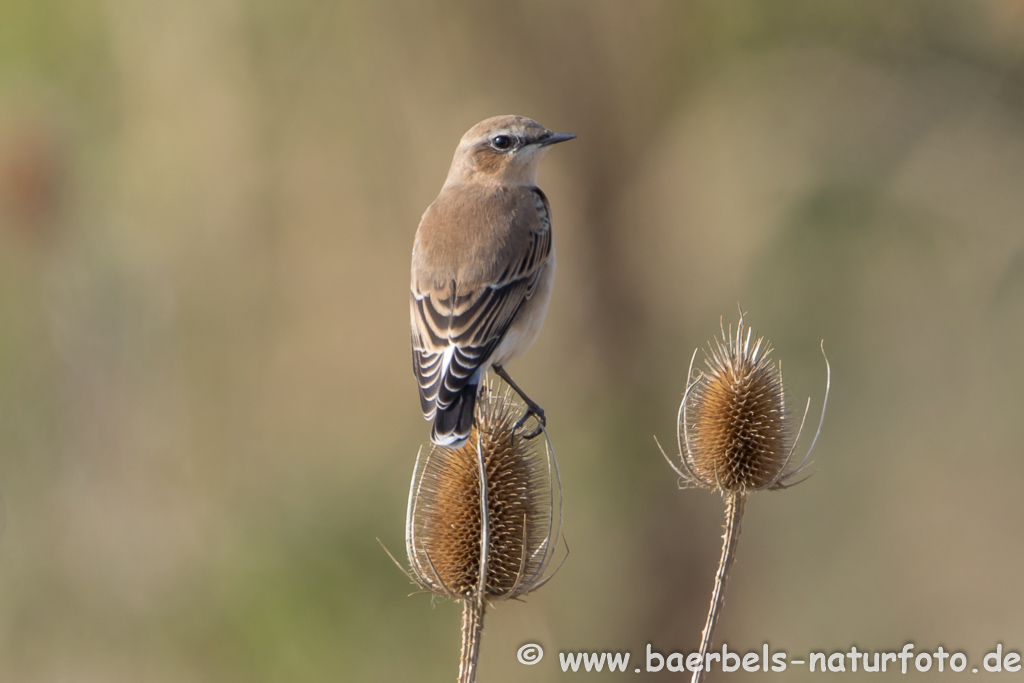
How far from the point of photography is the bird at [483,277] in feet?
13.9

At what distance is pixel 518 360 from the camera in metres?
9.17

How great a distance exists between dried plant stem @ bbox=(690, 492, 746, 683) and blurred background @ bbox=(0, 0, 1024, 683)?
5164mm

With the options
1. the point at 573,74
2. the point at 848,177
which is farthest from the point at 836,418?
the point at 573,74

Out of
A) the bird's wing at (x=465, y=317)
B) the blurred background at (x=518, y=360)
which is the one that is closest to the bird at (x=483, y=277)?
the bird's wing at (x=465, y=317)

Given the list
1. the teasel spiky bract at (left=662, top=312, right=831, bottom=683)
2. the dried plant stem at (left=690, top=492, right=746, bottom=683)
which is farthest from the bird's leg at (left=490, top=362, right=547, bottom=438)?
the dried plant stem at (left=690, top=492, right=746, bottom=683)

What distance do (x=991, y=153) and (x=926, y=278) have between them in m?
1.28

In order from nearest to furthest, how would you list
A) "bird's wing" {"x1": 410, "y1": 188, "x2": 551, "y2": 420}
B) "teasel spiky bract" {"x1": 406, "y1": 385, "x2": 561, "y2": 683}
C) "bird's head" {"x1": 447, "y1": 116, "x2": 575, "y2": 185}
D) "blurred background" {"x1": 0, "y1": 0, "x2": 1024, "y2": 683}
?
"teasel spiky bract" {"x1": 406, "y1": 385, "x2": 561, "y2": 683}, "bird's wing" {"x1": 410, "y1": 188, "x2": 551, "y2": 420}, "bird's head" {"x1": 447, "y1": 116, "x2": 575, "y2": 185}, "blurred background" {"x1": 0, "y1": 0, "x2": 1024, "y2": 683}

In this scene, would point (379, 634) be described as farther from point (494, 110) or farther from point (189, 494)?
point (494, 110)

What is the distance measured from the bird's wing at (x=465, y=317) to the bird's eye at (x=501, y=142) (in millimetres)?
596

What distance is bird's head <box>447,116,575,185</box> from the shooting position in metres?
5.12

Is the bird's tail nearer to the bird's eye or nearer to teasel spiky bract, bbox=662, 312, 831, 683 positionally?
teasel spiky bract, bbox=662, 312, 831, 683

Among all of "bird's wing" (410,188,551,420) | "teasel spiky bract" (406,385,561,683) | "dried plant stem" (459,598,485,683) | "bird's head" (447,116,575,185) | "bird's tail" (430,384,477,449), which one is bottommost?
"dried plant stem" (459,598,485,683)

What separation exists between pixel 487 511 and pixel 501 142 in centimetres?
249

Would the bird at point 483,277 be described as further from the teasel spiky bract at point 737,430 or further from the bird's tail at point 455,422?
the teasel spiky bract at point 737,430
